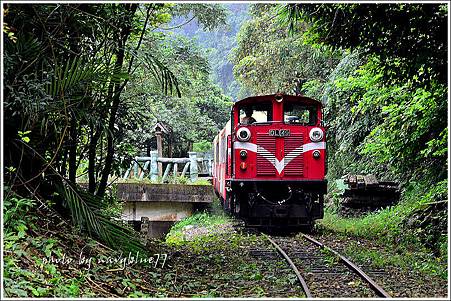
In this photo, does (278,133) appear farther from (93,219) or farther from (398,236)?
(93,219)

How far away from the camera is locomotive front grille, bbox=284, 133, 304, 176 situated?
1254 centimetres

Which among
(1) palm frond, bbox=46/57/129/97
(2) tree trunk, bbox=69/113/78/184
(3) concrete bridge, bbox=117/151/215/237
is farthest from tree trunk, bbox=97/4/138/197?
(3) concrete bridge, bbox=117/151/215/237

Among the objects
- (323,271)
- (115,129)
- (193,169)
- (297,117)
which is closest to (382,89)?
(297,117)

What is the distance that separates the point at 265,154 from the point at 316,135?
119 centimetres

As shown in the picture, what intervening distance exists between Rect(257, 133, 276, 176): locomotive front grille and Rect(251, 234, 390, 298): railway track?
1787 millimetres

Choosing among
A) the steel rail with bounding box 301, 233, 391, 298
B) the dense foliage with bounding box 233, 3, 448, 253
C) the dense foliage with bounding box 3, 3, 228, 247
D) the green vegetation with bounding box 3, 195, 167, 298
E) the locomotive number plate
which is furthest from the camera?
the locomotive number plate

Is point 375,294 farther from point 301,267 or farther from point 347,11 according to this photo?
point 347,11

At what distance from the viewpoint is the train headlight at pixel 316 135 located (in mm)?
12516

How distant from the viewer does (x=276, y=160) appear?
1255 centimetres

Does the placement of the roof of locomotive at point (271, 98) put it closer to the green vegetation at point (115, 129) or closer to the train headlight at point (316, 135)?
the train headlight at point (316, 135)

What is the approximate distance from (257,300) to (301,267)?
10.9 ft

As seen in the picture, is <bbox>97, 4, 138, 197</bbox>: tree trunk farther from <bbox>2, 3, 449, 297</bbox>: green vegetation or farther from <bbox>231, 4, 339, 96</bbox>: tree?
<bbox>231, 4, 339, 96</bbox>: tree

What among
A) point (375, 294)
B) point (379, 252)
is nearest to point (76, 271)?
point (375, 294)

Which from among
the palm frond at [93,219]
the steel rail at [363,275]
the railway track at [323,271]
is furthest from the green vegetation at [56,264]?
the steel rail at [363,275]
